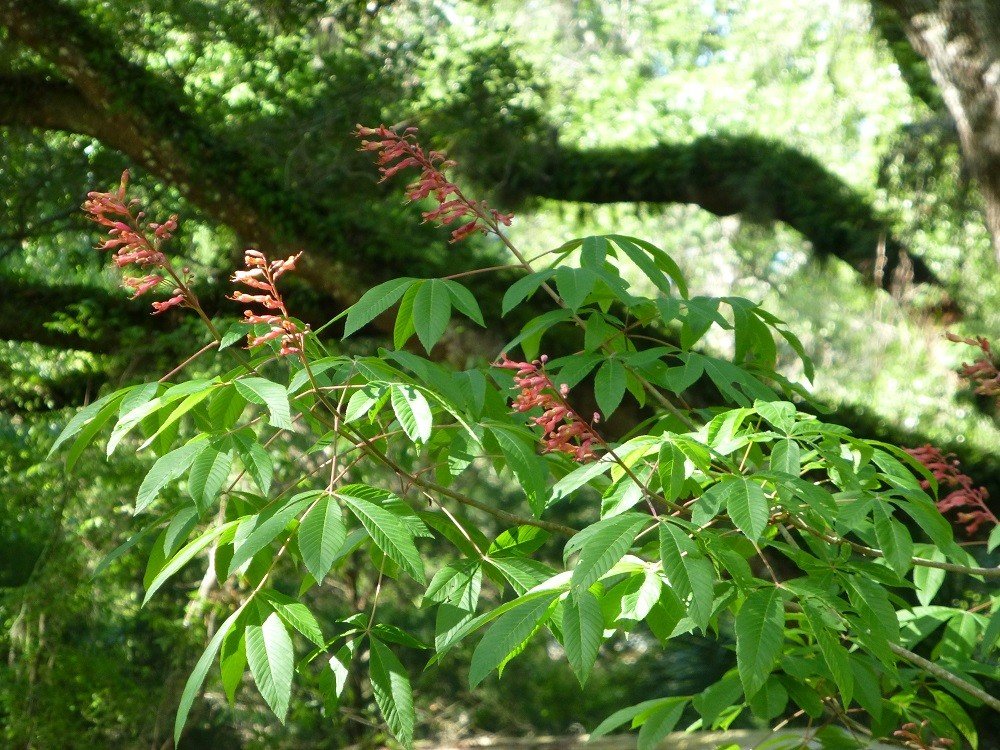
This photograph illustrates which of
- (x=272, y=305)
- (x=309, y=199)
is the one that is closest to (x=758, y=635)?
(x=272, y=305)

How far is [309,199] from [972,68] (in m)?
3.41

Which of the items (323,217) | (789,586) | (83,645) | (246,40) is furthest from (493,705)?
(789,586)

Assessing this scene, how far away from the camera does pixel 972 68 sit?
4969mm

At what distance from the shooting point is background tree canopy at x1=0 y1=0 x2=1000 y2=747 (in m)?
5.01

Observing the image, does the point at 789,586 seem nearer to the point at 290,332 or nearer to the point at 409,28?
the point at 290,332

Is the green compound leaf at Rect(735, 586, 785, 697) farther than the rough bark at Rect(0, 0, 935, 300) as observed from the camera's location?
No

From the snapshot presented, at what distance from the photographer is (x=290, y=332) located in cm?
133

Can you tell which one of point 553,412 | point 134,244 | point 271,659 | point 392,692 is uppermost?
point 134,244

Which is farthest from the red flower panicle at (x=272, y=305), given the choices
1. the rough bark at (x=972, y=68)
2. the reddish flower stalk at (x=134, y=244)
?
the rough bark at (x=972, y=68)

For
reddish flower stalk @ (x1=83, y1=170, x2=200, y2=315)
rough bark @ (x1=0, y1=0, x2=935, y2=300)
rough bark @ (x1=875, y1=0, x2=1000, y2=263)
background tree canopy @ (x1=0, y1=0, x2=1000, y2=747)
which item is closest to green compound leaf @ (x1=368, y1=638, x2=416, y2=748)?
reddish flower stalk @ (x1=83, y1=170, x2=200, y2=315)

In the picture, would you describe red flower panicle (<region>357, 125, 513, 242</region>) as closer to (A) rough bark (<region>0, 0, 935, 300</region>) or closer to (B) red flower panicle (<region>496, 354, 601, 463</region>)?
(B) red flower panicle (<region>496, 354, 601, 463</region>)

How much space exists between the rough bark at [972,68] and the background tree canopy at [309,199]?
0.04 ft

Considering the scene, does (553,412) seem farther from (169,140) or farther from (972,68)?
(972,68)

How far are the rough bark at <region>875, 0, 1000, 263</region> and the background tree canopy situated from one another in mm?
12
